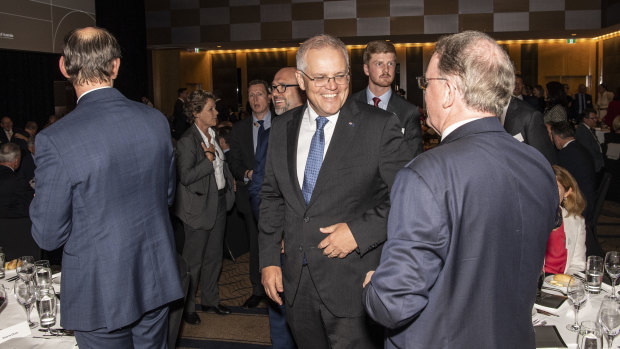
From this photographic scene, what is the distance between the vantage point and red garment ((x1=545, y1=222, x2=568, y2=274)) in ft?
8.95

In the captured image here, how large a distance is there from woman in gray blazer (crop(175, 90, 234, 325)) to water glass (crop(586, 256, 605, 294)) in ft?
7.96

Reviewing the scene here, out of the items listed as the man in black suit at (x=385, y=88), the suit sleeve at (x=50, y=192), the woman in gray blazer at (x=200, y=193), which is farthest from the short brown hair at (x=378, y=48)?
the suit sleeve at (x=50, y=192)

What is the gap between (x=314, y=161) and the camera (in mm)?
1955

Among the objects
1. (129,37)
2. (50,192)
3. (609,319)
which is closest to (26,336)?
(50,192)

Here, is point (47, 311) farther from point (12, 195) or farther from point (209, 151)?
point (12, 195)

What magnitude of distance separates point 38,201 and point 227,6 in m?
11.1

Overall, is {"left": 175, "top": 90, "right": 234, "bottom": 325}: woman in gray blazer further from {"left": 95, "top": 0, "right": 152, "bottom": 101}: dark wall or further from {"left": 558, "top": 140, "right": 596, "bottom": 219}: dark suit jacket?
{"left": 95, "top": 0, "right": 152, "bottom": 101}: dark wall

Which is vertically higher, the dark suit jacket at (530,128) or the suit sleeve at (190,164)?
the dark suit jacket at (530,128)

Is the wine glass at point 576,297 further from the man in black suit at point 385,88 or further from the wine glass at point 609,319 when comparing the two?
the man in black suit at point 385,88

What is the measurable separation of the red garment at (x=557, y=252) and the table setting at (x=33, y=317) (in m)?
2.36

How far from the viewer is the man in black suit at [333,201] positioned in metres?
1.87

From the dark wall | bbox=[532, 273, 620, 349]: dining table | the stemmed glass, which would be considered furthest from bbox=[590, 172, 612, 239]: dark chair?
the dark wall

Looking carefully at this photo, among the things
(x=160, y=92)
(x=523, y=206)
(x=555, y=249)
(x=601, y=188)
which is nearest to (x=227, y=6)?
(x=160, y=92)

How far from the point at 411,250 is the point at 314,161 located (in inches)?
34.1
